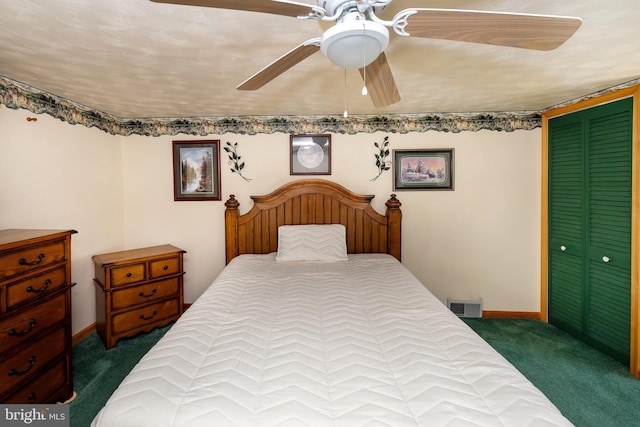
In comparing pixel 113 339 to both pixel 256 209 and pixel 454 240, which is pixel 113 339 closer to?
pixel 256 209

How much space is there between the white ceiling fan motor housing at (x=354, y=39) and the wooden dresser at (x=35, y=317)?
72.0 inches

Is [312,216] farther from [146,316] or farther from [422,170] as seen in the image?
[146,316]

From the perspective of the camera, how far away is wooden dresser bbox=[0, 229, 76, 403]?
65.7 inches

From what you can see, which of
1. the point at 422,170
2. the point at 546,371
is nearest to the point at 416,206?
the point at 422,170

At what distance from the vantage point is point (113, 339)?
108 inches

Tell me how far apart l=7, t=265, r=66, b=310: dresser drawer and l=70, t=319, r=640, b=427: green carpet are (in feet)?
2.53

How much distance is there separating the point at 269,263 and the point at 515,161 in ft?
8.75

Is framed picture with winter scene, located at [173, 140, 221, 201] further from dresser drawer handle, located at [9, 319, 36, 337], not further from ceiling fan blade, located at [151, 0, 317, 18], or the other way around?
ceiling fan blade, located at [151, 0, 317, 18]

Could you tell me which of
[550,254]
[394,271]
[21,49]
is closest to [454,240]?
[550,254]

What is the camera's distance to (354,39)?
43.0 inches

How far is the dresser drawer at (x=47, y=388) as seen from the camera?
5.77ft

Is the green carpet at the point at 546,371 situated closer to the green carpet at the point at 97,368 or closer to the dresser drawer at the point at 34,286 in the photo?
the green carpet at the point at 97,368

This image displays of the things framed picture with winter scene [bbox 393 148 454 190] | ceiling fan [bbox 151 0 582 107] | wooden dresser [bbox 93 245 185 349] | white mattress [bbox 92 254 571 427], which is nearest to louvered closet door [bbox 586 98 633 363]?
framed picture with winter scene [bbox 393 148 454 190]

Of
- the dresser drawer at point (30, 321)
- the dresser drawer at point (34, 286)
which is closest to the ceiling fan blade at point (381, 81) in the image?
the dresser drawer at point (34, 286)
